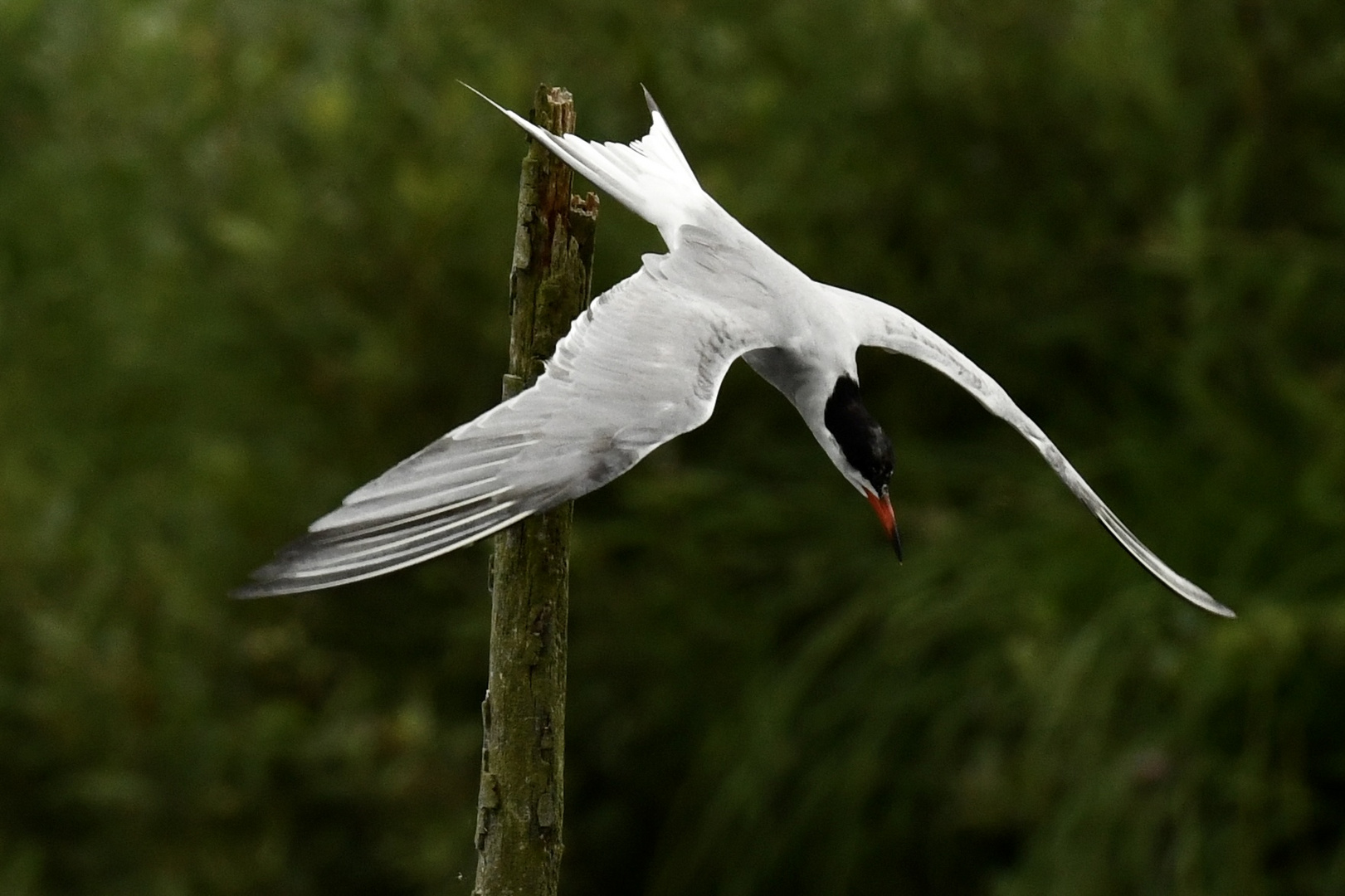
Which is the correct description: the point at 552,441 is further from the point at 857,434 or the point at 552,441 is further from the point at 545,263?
the point at 857,434

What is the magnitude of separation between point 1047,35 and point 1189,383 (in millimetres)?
1375

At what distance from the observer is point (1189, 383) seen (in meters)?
5.30

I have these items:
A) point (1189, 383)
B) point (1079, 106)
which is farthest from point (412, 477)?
point (1079, 106)

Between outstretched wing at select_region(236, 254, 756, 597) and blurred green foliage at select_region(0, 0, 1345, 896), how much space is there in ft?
7.58

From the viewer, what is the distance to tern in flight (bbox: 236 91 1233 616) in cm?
230

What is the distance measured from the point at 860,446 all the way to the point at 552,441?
86cm

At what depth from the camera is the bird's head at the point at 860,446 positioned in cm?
313

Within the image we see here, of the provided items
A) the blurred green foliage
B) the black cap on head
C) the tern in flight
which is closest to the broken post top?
the tern in flight

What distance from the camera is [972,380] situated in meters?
3.25

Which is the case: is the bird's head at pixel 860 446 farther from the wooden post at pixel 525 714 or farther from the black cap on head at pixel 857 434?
the wooden post at pixel 525 714

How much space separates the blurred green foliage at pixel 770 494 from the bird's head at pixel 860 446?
1603mm

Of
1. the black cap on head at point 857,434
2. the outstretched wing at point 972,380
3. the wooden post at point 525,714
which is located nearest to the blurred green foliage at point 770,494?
the outstretched wing at point 972,380

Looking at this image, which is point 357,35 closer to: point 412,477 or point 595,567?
point 595,567

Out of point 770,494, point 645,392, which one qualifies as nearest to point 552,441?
point 645,392
